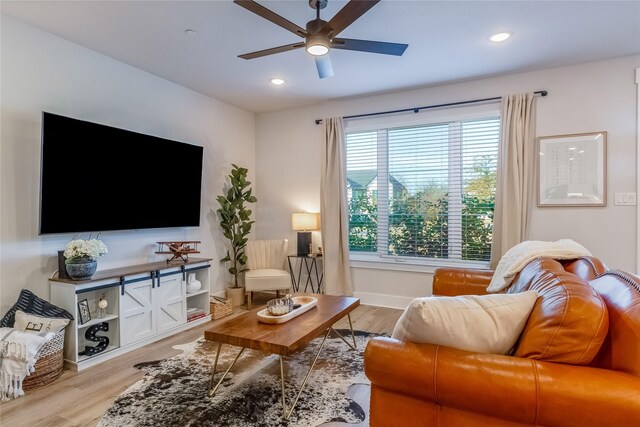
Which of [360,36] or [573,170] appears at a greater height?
[360,36]

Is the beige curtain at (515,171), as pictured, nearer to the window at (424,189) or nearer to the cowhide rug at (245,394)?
the window at (424,189)

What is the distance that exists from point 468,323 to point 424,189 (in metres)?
3.19

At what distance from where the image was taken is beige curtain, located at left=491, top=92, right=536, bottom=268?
3.67 meters

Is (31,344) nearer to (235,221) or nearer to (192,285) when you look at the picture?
(192,285)

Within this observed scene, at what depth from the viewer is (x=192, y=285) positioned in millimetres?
3828

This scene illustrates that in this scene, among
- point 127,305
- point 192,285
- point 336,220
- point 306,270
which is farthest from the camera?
point 306,270

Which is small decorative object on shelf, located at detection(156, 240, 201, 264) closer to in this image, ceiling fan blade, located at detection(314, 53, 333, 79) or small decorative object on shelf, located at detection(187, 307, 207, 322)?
small decorative object on shelf, located at detection(187, 307, 207, 322)

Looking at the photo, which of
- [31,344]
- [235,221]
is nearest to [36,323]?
[31,344]

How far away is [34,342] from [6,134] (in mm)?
1581

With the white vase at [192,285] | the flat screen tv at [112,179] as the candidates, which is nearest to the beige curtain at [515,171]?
the white vase at [192,285]

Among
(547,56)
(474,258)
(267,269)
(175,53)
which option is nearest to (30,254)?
(175,53)

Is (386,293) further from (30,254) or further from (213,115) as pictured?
(30,254)

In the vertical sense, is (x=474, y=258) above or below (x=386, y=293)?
above

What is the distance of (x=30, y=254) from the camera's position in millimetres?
2824
